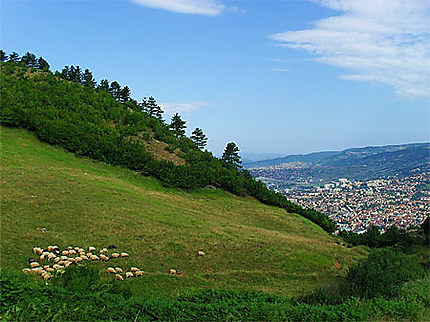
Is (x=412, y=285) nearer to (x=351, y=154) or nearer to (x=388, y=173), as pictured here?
(x=388, y=173)

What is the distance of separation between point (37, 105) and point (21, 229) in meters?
31.0

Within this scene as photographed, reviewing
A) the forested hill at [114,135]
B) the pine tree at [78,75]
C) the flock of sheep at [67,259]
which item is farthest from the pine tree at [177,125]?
the flock of sheep at [67,259]

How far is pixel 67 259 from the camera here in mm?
14352

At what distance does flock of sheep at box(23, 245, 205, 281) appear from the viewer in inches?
505

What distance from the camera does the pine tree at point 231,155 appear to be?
177 ft

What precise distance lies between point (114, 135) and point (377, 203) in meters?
50.7

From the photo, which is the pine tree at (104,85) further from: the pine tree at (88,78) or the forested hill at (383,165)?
the forested hill at (383,165)

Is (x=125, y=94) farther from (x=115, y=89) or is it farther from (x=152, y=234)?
(x=152, y=234)

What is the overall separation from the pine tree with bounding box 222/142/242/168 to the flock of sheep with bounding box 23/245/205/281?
3841cm

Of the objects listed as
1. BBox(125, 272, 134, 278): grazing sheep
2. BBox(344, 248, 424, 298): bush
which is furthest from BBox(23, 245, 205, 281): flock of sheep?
BBox(344, 248, 424, 298): bush

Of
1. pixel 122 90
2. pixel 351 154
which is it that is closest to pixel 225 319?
pixel 122 90

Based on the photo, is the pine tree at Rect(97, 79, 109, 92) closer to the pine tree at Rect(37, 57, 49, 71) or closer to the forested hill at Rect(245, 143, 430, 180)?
the pine tree at Rect(37, 57, 49, 71)

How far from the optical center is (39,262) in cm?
1395

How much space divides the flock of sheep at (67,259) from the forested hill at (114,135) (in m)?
22.1
